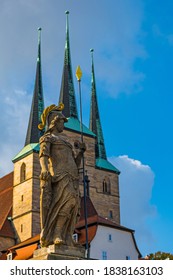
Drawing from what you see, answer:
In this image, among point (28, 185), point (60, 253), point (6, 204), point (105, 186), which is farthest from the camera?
point (105, 186)

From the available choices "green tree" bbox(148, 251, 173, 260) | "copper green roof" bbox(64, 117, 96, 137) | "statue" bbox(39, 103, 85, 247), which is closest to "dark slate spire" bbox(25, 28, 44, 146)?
"copper green roof" bbox(64, 117, 96, 137)

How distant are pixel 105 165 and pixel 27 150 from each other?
30.6 ft

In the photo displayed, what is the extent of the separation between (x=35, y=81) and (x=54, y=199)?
5153 cm

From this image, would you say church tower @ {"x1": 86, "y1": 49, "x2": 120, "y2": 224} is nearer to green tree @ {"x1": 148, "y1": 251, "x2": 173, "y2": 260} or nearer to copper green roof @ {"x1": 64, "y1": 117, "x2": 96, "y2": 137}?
copper green roof @ {"x1": 64, "y1": 117, "x2": 96, "y2": 137}

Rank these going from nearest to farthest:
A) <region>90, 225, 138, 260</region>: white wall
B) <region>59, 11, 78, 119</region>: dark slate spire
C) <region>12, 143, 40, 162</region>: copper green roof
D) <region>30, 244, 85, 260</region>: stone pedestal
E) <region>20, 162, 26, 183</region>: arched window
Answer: <region>30, 244, 85, 260</region>: stone pedestal < <region>90, 225, 138, 260</region>: white wall < <region>12, 143, 40, 162</region>: copper green roof < <region>20, 162, 26, 183</region>: arched window < <region>59, 11, 78, 119</region>: dark slate spire

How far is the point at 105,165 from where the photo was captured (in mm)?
59688

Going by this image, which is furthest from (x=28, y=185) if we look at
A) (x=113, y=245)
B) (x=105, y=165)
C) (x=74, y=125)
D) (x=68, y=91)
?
(x=113, y=245)

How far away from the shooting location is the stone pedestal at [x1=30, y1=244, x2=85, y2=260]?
8508mm

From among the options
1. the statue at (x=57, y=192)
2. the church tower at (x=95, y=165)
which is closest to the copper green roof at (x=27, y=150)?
the church tower at (x=95, y=165)

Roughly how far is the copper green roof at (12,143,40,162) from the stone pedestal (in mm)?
44645

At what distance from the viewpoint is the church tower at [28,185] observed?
52000mm

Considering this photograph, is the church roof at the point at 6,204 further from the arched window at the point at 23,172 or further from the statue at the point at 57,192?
the statue at the point at 57,192

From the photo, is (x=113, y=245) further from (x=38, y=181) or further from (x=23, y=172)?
(x=23, y=172)

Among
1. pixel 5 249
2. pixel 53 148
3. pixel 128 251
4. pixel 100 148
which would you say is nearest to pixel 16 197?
pixel 5 249
